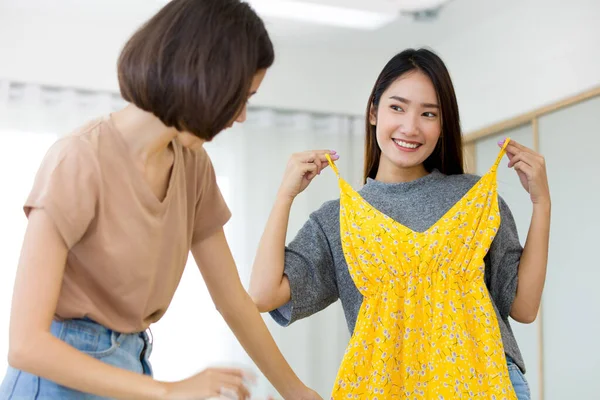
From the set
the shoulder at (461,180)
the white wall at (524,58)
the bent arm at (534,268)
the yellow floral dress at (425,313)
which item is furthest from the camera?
the white wall at (524,58)

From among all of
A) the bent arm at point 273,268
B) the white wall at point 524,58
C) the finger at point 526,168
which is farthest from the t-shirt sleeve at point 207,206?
the white wall at point 524,58

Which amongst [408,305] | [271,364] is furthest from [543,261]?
[271,364]

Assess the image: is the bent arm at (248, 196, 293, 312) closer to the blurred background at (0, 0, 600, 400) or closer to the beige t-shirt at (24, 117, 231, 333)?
the beige t-shirt at (24, 117, 231, 333)

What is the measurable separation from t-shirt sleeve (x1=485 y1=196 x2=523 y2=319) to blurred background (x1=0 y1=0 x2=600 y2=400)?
1657mm

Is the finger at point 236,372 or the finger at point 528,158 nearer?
the finger at point 236,372

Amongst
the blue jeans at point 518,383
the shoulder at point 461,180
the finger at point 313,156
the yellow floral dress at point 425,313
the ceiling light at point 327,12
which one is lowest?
the blue jeans at point 518,383

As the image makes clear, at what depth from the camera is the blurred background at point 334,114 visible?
3455 millimetres

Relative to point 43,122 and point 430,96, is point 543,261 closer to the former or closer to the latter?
point 430,96

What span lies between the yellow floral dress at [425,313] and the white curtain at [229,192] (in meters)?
2.68

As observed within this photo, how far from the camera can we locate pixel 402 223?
187 centimetres

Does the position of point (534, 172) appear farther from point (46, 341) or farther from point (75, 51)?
point (75, 51)

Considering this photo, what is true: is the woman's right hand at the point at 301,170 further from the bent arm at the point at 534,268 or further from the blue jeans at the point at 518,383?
the blue jeans at the point at 518,383

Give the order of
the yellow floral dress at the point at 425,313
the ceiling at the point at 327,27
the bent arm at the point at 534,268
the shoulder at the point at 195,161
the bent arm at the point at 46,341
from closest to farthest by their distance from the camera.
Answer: the bent arm at the point at 46,341
the shoulder at the point at 195,161
the yellow floral dress at the point at 425,313
the bent arm at the point at 534,268
the ceiling at the point at 327,27

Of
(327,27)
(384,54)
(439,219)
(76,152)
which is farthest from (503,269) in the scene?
(384,54)
